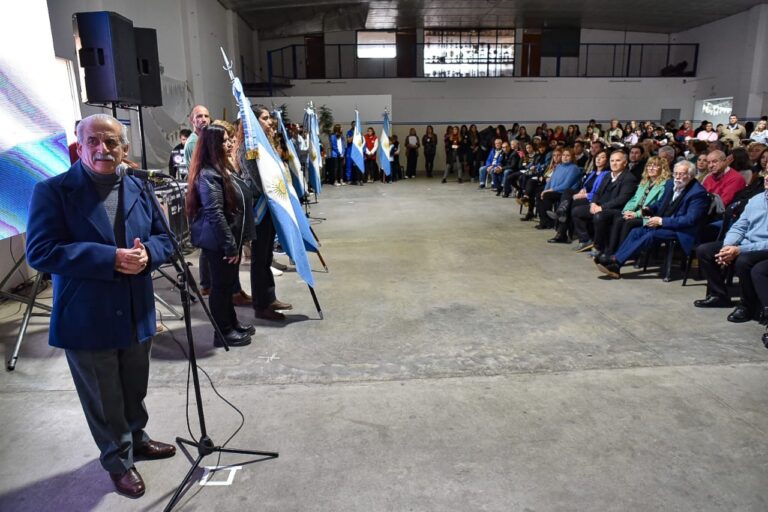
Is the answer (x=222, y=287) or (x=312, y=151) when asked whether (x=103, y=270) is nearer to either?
(x=222, y=287)

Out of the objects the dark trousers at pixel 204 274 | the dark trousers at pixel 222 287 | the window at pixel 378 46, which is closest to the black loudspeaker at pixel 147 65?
the dark trousers at pixel 204 274

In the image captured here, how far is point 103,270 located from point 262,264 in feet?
6.92

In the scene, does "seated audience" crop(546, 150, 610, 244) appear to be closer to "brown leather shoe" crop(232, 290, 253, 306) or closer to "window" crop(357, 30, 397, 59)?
"brown leather shoe" crop(232, 290, 253, 306)

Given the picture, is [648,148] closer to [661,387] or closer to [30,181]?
[661,387]

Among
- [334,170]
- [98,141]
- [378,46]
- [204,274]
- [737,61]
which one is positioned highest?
[378,46]

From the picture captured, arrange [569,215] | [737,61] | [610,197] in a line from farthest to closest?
1. [737,61]
2. [569,215]
3. [610,197]

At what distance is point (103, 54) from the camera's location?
5.07 meters

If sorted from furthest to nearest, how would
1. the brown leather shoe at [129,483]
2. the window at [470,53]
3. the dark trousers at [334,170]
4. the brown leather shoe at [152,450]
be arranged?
the window at [470,53]
the dark trousers at [334,170]
the brown leather shoe at [152,450]
the brown leather shoe at [129,483]

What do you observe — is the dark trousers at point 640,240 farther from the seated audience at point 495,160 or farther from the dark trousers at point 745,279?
the seated audience at point 495,160

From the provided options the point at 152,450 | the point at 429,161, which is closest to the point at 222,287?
the point at 152,450

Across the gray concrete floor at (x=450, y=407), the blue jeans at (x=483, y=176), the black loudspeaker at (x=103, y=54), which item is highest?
the black loudspeaker at (x=103, y=54)

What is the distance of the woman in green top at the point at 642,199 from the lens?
17.1 feet

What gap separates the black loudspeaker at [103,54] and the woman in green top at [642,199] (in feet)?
16.5

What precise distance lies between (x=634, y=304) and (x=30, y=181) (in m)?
4.39
